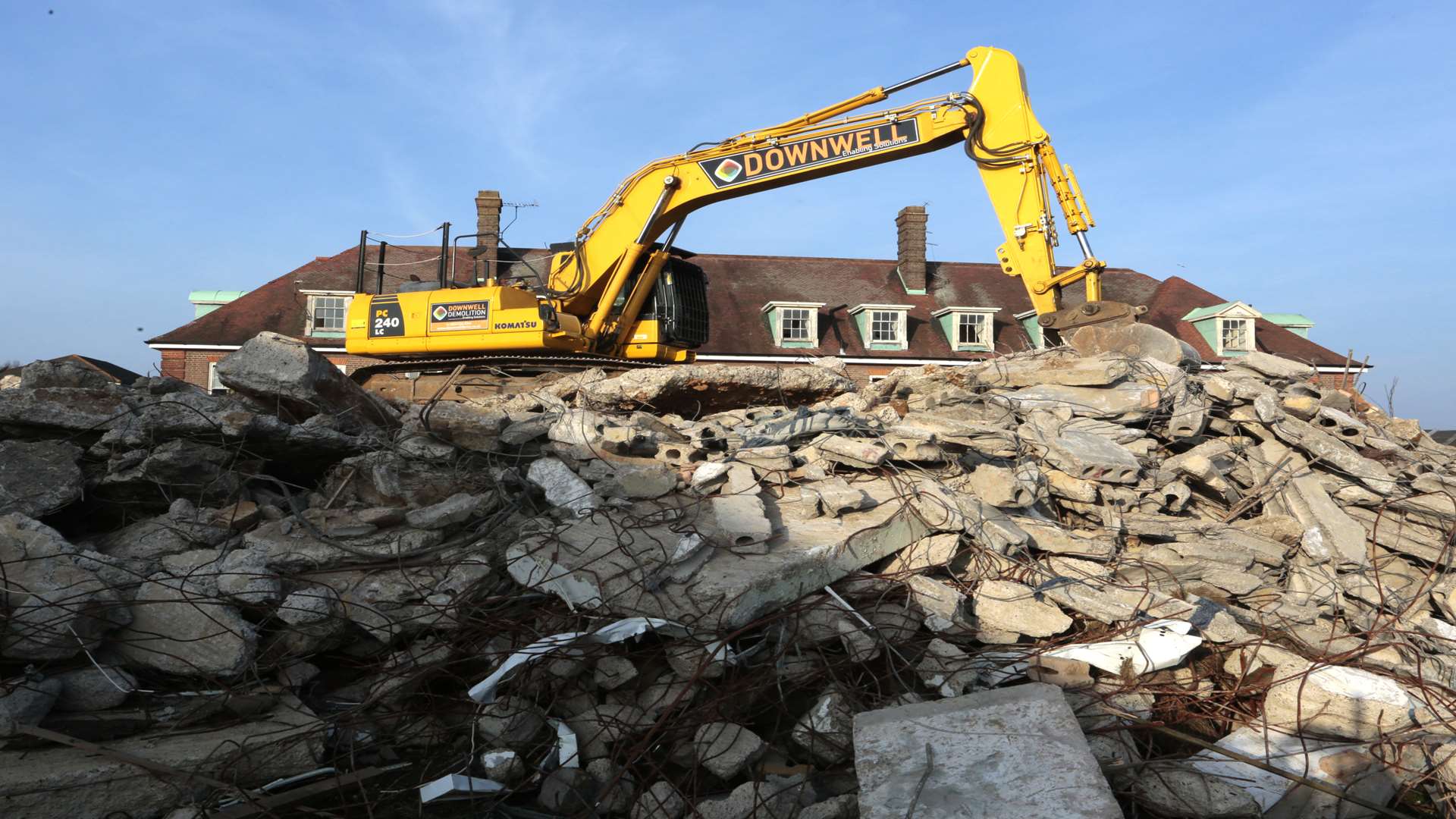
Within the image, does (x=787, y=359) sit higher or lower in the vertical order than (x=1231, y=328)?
lower

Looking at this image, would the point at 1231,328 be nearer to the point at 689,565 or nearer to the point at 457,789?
the point at 689,565

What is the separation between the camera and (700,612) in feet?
14.3

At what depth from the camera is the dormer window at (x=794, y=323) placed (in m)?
22.9

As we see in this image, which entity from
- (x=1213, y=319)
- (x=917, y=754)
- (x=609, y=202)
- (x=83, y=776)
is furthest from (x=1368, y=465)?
(x=1213, y=319)

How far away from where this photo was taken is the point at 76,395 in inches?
235

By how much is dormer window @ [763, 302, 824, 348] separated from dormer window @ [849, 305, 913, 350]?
1.24 meters

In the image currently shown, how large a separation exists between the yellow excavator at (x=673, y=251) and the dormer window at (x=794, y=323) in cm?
1028

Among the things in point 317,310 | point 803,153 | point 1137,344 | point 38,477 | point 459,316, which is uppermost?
point 803,153

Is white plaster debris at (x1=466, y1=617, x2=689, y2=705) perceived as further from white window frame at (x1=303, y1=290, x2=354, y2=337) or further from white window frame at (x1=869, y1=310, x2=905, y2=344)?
white window frame at (x1=869, y1=310, x2=905, y2=344)

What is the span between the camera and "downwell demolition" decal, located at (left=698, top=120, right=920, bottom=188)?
998 cm

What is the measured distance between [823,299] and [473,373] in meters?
14.2

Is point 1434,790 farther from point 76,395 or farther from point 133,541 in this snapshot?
point 76,395

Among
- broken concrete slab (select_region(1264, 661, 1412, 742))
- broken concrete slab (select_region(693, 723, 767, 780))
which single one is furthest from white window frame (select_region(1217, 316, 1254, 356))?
broken concrete slab (select_region(693, 723, 767, 780))

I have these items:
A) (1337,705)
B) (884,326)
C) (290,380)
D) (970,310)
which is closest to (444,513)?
(290,380)
